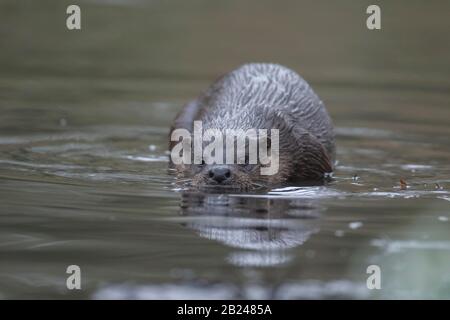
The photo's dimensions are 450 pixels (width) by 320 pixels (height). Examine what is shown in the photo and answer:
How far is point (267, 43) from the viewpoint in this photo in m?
14.7

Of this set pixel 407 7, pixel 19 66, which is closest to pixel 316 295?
pixel 19 66

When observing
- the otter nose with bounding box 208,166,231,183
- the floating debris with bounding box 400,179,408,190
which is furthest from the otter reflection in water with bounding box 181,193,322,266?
the floating debris with bounding box 400,179,408,190

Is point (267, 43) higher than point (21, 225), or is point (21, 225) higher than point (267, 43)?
point (267, 43)

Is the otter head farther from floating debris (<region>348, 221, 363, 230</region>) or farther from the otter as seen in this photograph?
floating debris (<region>348, 221, 363, 230</region>)

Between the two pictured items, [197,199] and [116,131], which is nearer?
[197,199]

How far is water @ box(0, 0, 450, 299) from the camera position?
211 inches

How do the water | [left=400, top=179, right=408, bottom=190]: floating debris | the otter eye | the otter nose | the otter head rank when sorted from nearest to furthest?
the water → the otter nose → the otter head → the otter eye → [left=400, top=179, right=408, bottom=190]: floating debris

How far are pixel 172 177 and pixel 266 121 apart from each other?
822 mm

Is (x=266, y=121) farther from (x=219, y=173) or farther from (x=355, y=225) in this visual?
(x=355, y=225)

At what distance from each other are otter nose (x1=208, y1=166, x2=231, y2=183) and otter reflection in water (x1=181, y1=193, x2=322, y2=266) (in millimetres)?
117

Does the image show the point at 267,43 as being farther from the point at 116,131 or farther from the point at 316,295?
the point at 316,295

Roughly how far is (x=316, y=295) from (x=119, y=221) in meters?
1.80

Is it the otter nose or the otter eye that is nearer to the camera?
the otter nose

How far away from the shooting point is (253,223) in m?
6.45
